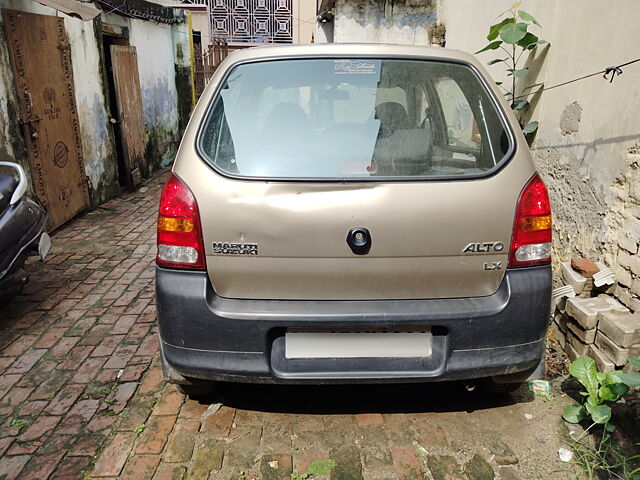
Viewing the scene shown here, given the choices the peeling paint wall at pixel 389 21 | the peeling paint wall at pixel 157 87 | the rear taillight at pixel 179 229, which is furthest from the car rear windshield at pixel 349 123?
the peeling paint wall at pixel 157 87

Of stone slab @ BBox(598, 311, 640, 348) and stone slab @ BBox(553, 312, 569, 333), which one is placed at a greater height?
stone slab @ BBox(598, 311, 640, 348)

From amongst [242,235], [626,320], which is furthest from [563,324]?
[242,235]

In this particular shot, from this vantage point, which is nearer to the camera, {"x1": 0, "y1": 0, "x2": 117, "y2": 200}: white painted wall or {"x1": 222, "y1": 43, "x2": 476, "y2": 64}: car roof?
{"x1": 222, "y1": 43, "x2": 476, "y2": 64}: car roof

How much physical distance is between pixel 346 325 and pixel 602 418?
137 cm

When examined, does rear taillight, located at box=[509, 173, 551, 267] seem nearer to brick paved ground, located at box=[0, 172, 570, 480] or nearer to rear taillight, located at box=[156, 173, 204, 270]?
brick paved ground, located at box=[0, 172, 570, 480]

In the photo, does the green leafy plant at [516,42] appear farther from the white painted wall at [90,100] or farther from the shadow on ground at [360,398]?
the white painted wall at [90,100]

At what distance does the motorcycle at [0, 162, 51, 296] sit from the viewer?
3.62 m

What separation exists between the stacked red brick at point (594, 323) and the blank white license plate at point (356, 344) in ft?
4.17

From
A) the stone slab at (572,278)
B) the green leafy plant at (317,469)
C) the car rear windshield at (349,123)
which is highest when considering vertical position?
the car rear windshield at (349,123)

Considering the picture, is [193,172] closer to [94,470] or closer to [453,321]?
[453,321]

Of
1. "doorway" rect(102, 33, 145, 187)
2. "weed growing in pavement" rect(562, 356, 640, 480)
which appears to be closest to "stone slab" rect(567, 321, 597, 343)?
"weed growing in pavement" rect(562, 356, 640, 480)

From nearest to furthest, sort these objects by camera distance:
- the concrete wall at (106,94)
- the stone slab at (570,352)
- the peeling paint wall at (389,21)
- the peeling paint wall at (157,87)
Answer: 1. the stone slab at (570,352)
2. the concrete wall at (106,94)
3. the peeling paint wall at (389,21)
4. the peeling paint wall at (157,87)

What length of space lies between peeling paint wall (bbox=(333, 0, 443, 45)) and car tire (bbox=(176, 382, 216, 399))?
6941 millimetres

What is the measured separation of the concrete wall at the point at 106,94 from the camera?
5141mm
